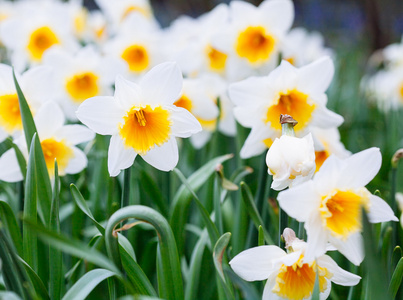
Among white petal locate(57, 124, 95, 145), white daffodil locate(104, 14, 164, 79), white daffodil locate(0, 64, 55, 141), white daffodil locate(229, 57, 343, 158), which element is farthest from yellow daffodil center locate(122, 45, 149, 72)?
white daffodil locate(229, 57, 343, 158)

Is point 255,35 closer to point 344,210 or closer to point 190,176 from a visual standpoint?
point 190,176

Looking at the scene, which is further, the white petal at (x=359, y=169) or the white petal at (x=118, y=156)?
the white petal at (x=118, y=156)

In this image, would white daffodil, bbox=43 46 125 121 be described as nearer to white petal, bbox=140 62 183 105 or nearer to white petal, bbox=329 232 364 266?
white petal, bbox=140 62 183 105

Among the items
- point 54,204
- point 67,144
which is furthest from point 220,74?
point 54,204

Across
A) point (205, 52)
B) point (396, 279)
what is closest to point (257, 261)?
point (396, 279)

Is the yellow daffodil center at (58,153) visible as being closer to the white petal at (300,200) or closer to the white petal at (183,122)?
the white petal at (183,122)

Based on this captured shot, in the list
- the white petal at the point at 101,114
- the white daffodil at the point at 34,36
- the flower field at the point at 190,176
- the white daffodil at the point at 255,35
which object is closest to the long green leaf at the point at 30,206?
the flower field at the point at 190,176

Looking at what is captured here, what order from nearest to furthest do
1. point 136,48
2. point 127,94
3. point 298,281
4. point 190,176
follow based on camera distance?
1. point 298,281
2. point 127,94
3. point 190,176
4. point 136,48
